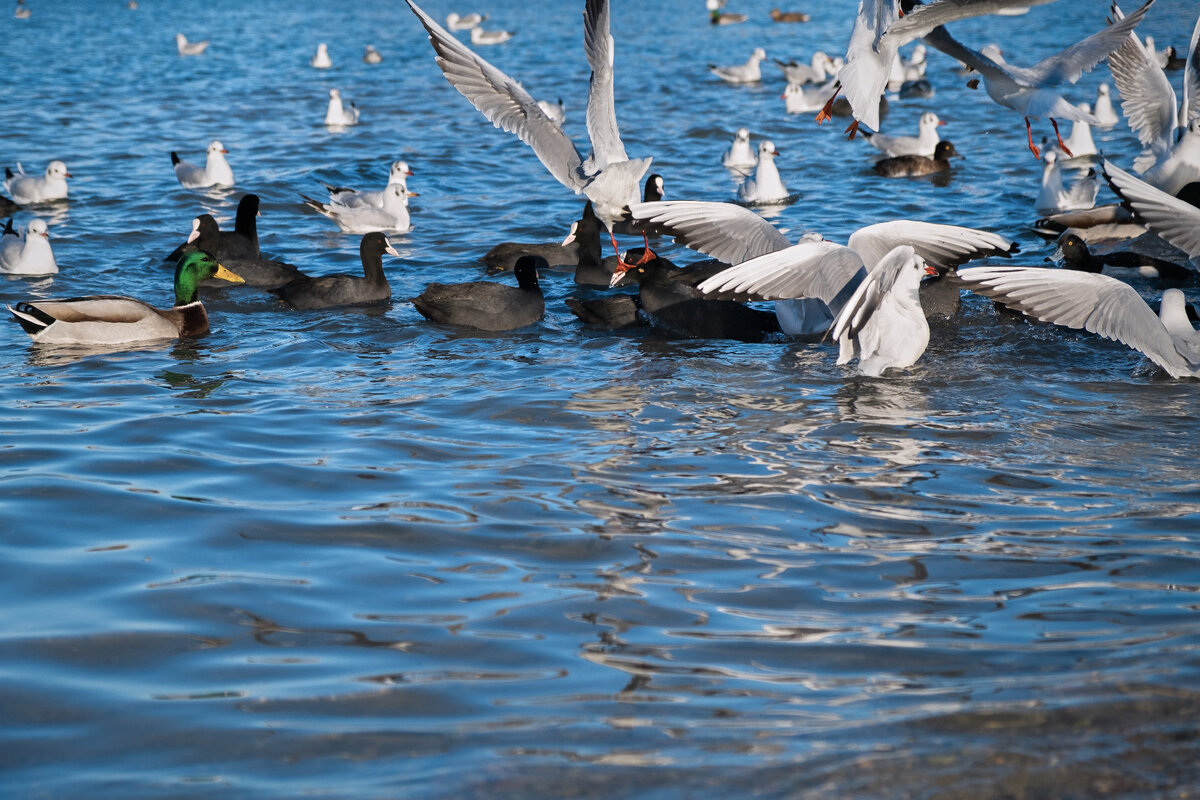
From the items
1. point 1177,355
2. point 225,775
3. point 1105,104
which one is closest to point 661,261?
point 1177,355

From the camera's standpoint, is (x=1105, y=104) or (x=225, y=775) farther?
(x=1105, y=104)

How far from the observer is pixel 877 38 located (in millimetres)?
8375

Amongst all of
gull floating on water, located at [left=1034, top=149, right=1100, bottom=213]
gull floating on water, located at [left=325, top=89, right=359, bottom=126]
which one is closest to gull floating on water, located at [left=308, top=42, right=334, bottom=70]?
gull floating on water, located at [left=325, top=89, right=359, bottom=126]

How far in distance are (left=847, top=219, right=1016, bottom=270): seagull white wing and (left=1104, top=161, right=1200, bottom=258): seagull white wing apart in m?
0.80

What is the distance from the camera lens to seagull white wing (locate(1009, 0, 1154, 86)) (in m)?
9.95

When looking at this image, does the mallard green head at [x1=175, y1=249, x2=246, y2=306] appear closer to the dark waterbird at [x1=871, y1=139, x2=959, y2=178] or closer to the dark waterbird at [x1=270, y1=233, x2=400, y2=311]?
the dark waterbird at [x1=270, y1=233, x2=400, y2=311]

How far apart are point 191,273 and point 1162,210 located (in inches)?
269

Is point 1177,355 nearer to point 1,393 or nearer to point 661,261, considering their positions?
point 661,261

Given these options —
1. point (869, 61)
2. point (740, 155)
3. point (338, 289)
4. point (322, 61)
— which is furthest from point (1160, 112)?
point (322, 61)

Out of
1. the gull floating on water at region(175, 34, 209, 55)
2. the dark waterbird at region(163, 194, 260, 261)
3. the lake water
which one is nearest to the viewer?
the lake water

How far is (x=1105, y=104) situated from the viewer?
63.2 ft

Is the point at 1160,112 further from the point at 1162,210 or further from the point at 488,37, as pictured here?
A: the point at 488,37

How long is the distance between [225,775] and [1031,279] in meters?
5.94

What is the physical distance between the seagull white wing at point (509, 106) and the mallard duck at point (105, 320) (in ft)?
9.99
